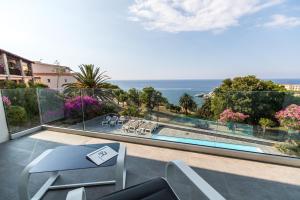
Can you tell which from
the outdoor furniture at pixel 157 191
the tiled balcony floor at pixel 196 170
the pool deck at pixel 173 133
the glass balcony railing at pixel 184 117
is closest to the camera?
the outdoor furniture at pixel 157 191

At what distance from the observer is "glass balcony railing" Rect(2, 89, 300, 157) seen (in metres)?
2.89

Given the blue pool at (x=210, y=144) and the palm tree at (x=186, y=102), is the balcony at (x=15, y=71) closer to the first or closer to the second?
the blue pool at (x=210, y=144)

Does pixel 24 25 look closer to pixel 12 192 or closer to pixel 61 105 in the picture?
pixel 61 105

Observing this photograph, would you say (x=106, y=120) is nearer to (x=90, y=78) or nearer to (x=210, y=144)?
(x=210, y=144)

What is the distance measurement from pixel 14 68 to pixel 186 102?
18010 mm

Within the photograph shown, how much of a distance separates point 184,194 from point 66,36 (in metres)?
7.70

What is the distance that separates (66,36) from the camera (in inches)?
285

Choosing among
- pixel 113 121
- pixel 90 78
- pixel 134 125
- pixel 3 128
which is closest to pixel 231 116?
pixel 134 125

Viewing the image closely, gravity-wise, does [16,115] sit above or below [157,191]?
above

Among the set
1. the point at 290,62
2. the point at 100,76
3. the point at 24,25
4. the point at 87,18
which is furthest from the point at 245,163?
the point at 290,62

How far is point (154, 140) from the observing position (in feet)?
11.5

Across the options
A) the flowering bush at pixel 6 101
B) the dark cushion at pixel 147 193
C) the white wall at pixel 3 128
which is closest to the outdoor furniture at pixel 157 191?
the dark cushion at pixel 147 193

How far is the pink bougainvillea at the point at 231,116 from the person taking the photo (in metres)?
3.10

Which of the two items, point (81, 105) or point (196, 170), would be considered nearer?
point (196, 170)
